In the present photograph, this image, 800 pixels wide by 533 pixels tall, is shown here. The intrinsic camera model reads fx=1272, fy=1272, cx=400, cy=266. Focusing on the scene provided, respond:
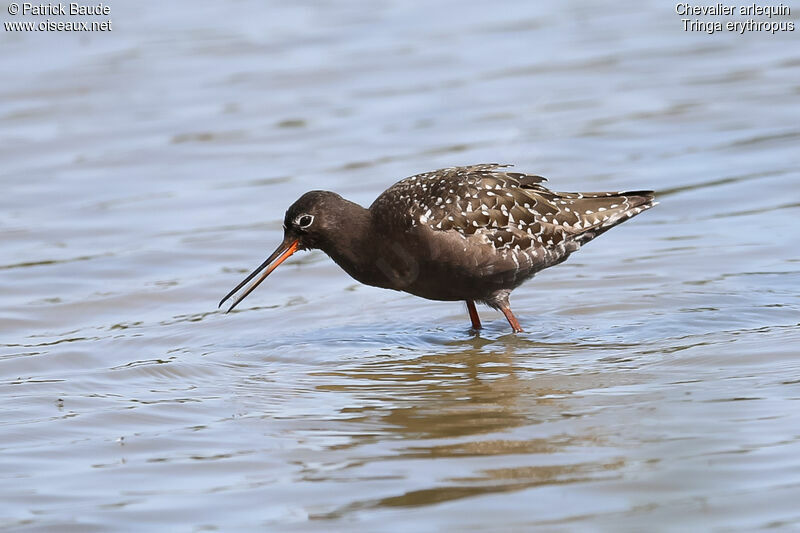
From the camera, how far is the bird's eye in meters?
9.59

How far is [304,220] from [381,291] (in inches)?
69.3

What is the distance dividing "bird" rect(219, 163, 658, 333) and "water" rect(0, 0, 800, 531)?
44 centimetres

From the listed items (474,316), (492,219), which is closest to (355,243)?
(492,219)

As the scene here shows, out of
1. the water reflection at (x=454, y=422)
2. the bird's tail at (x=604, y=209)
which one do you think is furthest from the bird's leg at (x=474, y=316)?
the bird's tail at (x=604, y=209)

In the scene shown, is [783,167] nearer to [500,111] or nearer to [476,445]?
[500,111]

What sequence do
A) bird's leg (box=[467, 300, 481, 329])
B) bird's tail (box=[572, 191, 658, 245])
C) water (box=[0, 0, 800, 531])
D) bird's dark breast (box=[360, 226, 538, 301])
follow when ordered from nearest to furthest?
water (box=[0, 0, 800, 531]) < bird's dark breast (box=[360, 226, 538, 301]) < bird's leg (box=[467, 300, 481, 329]) < bird's tail (box=[572, 191, 658, 245])

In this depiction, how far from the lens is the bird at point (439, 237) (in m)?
9.54

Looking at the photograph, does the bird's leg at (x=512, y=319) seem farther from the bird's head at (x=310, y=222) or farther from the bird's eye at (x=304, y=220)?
the bird's eye at (x=304, y=220)

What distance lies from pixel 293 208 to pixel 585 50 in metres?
9.59

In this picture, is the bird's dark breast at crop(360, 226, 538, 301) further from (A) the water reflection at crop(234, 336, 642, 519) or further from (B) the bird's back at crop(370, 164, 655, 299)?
(A) the water reflection at crop(234, 336, 642, 519)

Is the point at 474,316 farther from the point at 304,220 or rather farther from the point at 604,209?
the point at 304,220

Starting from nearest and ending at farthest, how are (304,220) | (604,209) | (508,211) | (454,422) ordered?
1. (454,422)
2. (304,220)
3. (508,211)
4. (604,209)

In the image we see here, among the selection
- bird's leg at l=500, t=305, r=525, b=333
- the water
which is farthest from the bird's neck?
bird's leg at l=500, t=305, r=525, b=333

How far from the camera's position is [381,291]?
1118 centimetres
